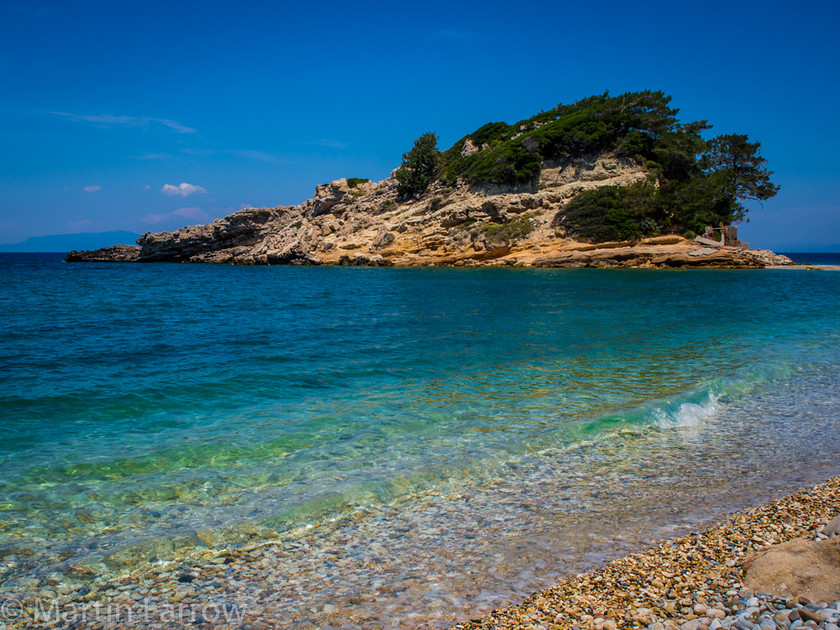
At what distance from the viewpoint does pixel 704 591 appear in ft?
11.1

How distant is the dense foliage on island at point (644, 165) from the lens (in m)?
50.3

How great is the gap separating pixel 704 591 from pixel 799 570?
2.09ft

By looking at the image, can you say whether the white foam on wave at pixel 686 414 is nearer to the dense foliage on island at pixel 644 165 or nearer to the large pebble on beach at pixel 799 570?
the large pebble on beach at pixel 799 570

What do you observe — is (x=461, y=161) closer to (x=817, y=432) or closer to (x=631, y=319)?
(x=631, y=319)

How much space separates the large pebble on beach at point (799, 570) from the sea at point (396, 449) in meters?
0.99

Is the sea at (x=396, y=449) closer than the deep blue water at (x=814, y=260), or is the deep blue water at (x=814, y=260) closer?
the sea at (x=396, y=449)

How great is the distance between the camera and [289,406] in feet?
28.9

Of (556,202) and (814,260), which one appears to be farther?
(814,260)

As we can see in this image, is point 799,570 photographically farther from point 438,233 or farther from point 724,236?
point 724,236

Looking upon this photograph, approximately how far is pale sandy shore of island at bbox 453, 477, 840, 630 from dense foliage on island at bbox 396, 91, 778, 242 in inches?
1931

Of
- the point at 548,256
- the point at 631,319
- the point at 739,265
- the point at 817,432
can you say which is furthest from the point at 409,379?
the point at 739,265

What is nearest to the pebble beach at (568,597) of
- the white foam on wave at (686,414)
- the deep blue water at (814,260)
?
the white foam on wave at (686,414)

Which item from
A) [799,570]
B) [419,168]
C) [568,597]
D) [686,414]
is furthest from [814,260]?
[568,597]

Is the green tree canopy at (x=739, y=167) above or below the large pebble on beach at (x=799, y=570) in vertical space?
above
